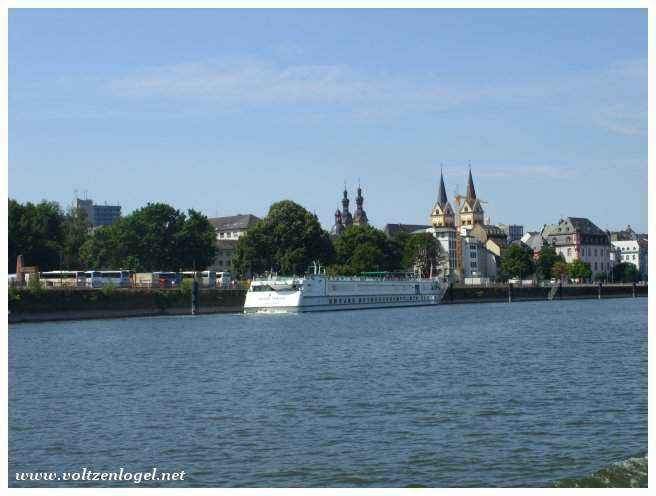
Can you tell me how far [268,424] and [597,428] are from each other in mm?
9136

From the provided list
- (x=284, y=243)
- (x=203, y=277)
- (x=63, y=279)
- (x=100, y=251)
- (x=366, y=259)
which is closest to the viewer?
(x=63, y=279)

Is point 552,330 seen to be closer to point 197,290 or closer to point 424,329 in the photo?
point 424,329

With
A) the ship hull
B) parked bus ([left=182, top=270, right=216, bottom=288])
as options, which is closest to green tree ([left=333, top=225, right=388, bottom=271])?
the ship hull

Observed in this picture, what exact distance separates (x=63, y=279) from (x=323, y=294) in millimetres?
27179

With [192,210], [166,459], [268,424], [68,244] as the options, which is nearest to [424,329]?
[268,424]

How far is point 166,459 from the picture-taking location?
24062mm

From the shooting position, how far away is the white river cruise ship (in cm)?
10112

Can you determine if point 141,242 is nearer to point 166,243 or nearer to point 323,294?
point 166,243

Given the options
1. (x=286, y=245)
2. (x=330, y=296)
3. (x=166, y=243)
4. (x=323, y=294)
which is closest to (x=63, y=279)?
(x=323, y=294)

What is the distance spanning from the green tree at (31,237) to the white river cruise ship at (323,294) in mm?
26748

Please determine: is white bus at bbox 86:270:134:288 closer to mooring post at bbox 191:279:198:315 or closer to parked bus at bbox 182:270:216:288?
mooring post at bbox 191:279:198:315

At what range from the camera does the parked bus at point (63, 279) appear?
94.2 metres

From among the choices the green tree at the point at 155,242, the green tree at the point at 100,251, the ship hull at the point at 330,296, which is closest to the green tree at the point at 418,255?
the ship hull at the point at 330,296

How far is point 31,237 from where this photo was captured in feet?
374
